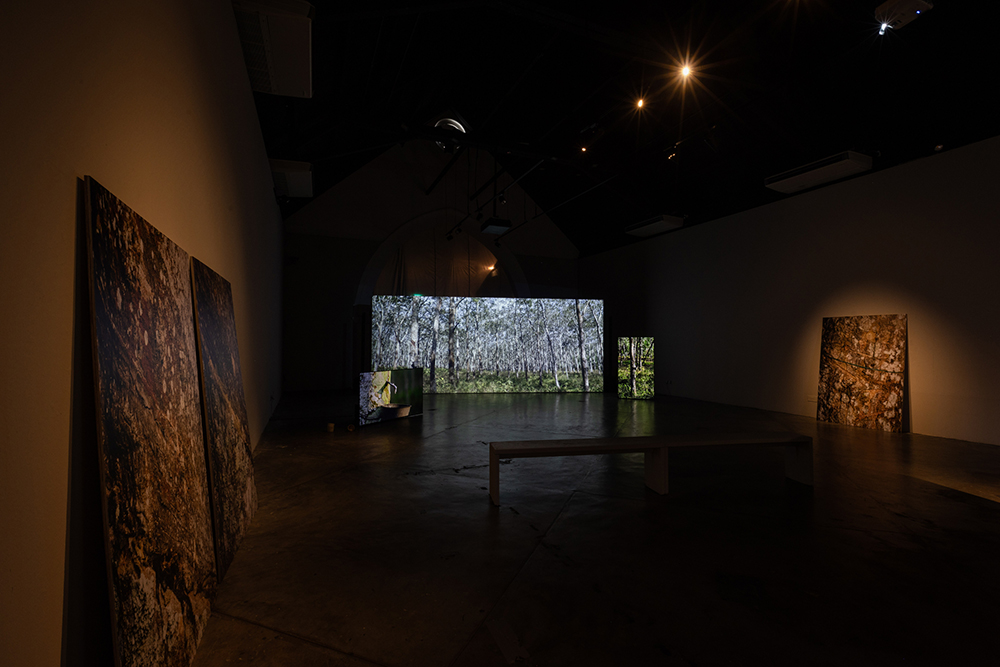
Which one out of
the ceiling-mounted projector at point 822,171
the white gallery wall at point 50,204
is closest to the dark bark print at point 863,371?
the ceiling-mounted projector at point 822,171

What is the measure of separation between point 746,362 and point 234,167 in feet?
26.4

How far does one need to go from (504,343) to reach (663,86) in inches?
238

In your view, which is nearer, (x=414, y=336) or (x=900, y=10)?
(x=900, y=10)

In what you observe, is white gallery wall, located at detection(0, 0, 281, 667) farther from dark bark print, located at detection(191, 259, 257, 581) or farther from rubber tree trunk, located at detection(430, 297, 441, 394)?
rubber tree trunk, located at detection(430, 297, 441, 394)

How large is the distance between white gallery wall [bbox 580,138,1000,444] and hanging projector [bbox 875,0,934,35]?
7.05ft

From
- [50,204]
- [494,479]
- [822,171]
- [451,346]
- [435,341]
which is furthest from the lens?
[451,346]

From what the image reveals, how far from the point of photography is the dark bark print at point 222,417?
2.13 metres

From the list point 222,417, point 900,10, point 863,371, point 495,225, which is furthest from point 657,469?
point 495,225

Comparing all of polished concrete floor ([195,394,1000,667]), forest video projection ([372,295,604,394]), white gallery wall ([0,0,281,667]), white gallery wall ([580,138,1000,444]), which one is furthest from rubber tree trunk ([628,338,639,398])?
white gallery wall ([0,0,281,667])

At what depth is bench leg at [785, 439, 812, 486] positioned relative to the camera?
3561 millimetres

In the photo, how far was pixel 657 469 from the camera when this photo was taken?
11.3 feet

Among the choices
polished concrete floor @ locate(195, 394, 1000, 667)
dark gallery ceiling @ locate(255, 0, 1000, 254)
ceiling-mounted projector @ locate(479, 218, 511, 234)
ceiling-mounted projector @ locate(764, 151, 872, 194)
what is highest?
dark gallery ceiling @ locate(255, 0, 1000, 254)

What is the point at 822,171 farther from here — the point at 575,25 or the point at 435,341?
the point at 435,341

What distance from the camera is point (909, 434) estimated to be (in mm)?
5699
